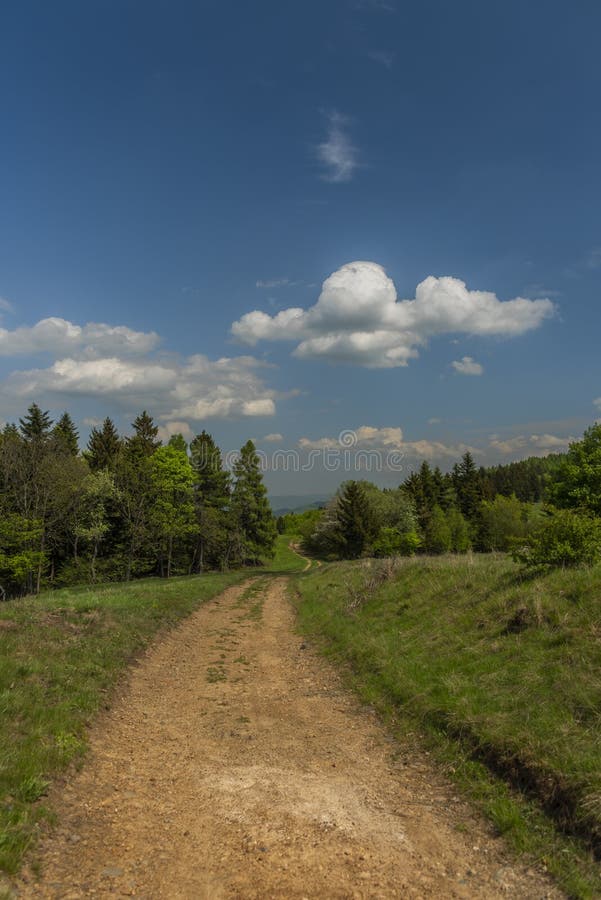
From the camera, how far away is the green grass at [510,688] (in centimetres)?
573

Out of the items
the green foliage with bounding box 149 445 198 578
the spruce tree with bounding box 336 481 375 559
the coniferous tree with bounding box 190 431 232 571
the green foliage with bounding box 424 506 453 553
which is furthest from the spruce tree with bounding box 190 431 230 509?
the green foliage with bounding box 424 506 453 553

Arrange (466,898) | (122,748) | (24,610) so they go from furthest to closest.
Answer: (24,610) < (122,748) < (466,898)

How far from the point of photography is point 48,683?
32.0 ft

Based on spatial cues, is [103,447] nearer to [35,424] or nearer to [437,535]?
[35,424]

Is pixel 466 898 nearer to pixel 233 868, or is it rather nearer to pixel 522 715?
pixel 233 868

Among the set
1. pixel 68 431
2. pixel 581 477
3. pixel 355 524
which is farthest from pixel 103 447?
pixel 581 477

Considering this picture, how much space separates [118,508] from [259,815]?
5213 centimetres

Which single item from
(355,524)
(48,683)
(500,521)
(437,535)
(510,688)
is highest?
(510,688)

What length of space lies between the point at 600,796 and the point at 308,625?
48.6 ft

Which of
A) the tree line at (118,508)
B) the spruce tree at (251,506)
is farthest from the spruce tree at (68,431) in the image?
the spruce tree at (251,506)

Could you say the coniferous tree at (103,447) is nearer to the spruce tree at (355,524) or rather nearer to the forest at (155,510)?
the forest at (155,510)

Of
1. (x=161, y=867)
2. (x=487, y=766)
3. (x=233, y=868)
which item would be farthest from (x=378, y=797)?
(x=161, y=867)

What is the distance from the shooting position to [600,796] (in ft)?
18.1

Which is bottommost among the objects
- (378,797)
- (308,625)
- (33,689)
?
(308,625)
